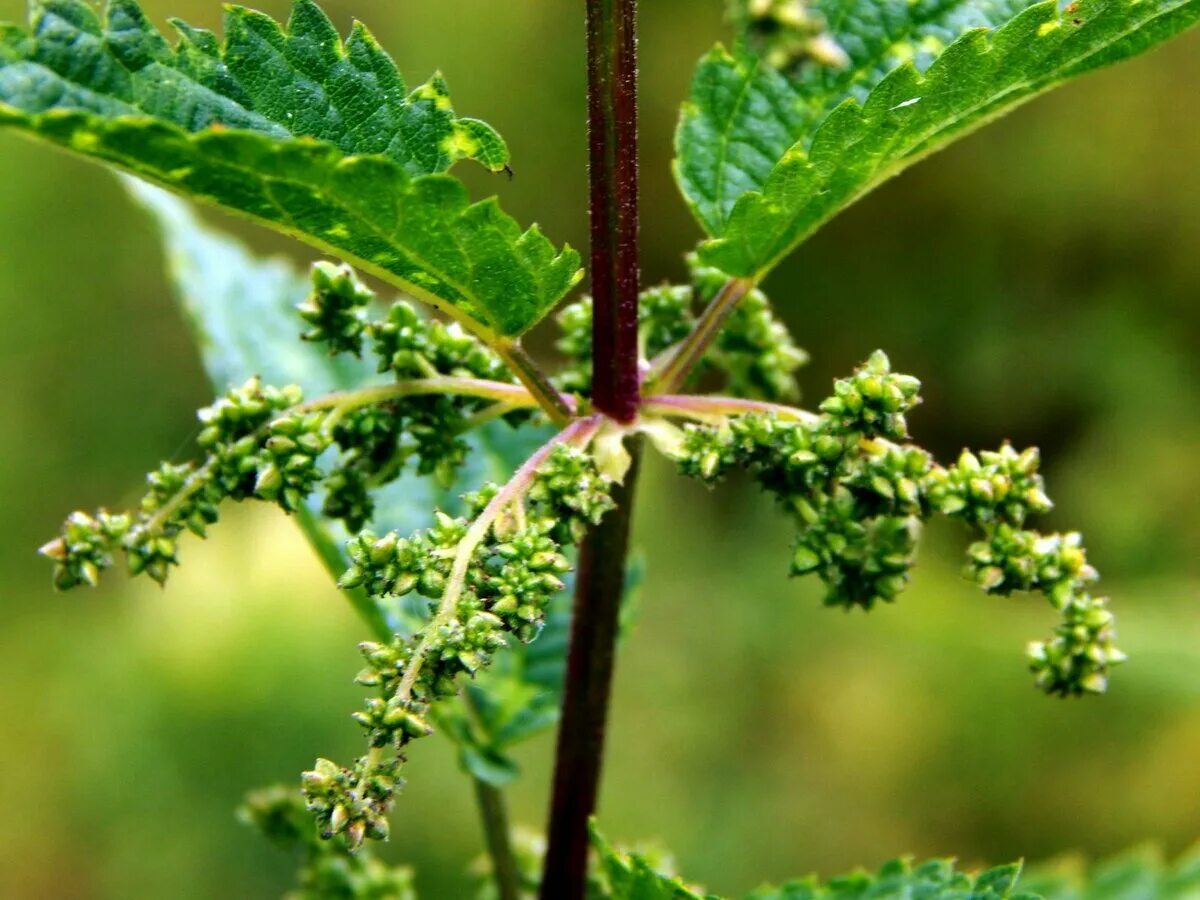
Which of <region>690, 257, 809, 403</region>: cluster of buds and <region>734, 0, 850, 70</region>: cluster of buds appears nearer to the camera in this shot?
<region>734, 0, 850, 70</region>: cluster of buds

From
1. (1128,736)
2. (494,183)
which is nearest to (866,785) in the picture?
(1128,736)

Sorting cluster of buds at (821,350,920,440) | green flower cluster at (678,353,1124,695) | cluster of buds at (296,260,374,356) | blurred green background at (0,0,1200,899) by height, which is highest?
blurred green background at (0,0,1200,899)

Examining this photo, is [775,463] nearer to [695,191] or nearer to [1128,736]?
[695,191]

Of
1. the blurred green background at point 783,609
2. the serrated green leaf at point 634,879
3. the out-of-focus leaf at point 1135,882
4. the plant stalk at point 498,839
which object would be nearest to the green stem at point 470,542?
the serrated green leaf at point 634,879

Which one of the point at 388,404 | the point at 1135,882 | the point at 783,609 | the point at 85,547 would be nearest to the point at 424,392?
the point at 388,404

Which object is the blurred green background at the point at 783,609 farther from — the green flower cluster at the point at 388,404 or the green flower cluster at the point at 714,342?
the green flower cluster at the point at 388,404

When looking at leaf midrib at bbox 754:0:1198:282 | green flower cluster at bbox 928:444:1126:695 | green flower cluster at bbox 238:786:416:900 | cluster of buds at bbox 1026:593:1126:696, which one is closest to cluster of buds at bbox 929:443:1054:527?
green flower cluster at bbox 928:444:1126:695

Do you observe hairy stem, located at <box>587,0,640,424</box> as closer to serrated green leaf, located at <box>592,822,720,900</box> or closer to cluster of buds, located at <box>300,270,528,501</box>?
cluster of buds, located at <box>300,270,528,501</box>
